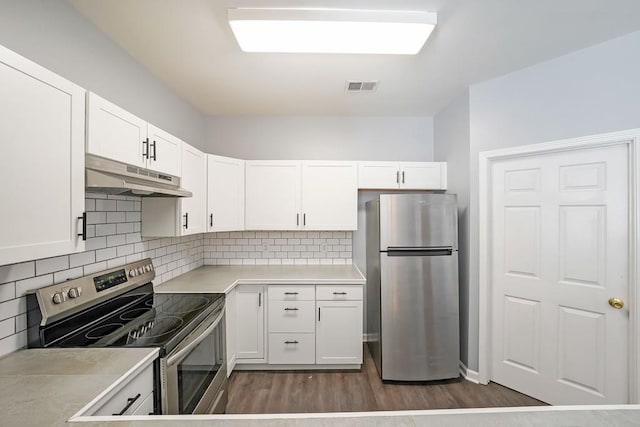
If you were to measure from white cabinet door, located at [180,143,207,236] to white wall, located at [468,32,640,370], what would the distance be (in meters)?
2.51

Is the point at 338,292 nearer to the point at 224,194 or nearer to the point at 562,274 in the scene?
the point at 224,194

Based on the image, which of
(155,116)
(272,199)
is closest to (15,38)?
(155,116)

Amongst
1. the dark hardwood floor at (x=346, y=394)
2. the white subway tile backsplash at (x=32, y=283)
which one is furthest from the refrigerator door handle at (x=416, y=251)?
the white subway tile backsplash at (x=32, y=283)

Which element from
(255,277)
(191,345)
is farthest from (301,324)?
(191,345)

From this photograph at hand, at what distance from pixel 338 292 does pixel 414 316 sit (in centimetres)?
72

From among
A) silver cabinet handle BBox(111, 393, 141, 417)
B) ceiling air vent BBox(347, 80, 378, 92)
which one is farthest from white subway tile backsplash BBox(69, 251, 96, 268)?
ceiling air vent BBox(347, 80, 378, 92)

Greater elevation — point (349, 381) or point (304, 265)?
point (304, 265)

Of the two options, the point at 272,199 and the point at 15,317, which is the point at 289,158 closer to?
the point at 272,199

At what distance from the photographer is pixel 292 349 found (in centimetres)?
265

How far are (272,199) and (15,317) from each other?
2041 mm

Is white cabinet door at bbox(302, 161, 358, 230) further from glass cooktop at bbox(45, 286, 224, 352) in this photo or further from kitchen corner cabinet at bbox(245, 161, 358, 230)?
glass cooktop at bbox(45, 286, 224, 352)

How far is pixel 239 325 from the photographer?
8.70ft

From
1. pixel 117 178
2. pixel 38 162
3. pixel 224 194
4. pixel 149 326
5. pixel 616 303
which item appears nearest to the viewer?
pixel 38 162

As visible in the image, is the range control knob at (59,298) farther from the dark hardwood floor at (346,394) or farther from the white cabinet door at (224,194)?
the dark hardwood floor at (346,394)
